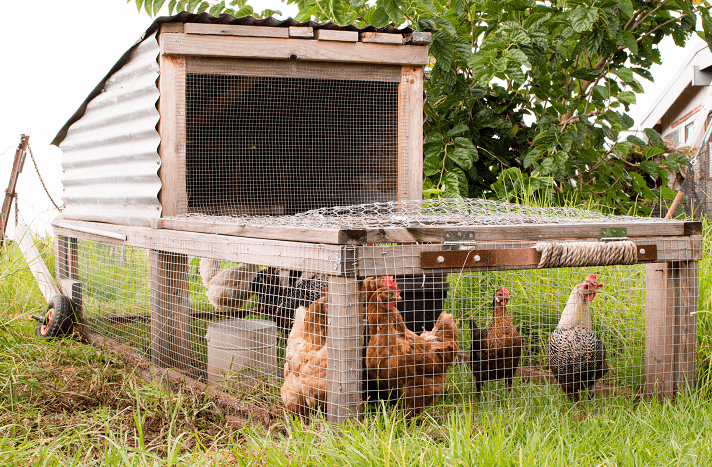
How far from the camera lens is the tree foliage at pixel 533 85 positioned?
4559 mm

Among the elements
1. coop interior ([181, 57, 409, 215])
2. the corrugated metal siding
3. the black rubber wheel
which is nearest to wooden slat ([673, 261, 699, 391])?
coop interior ([181, 57, 409, 215])

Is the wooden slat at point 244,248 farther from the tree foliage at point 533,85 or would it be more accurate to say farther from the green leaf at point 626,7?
the green leaf at point 626,7

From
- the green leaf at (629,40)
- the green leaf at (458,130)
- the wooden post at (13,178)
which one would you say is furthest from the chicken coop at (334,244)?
the green leaf at (629,40)

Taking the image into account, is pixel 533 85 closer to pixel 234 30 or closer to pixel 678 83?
pixel 234 30

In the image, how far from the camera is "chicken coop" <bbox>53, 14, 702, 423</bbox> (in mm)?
2373

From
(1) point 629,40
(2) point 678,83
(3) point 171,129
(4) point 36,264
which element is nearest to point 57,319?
(4) point 36,264

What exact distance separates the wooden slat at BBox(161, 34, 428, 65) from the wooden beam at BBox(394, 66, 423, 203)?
0.12 meters

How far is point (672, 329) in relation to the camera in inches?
111

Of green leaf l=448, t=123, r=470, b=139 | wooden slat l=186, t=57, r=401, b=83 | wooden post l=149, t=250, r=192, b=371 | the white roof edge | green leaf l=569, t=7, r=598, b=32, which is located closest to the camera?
wooden post l=149, t=250, r=192, b=371

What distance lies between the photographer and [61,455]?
6.98 ft

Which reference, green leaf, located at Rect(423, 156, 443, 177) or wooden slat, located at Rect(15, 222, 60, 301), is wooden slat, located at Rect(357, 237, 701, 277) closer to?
green leaf, located at Rect(423, 156, 443, 177)

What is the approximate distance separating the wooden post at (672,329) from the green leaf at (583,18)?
2142 mm

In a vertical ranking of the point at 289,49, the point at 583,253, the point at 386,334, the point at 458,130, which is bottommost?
the point at 386,334

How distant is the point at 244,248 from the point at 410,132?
166 cm
